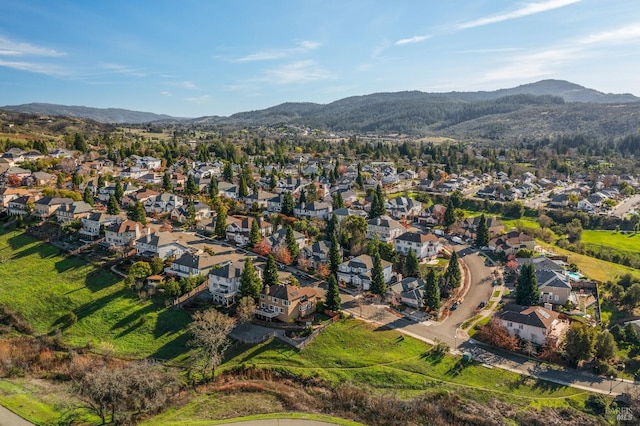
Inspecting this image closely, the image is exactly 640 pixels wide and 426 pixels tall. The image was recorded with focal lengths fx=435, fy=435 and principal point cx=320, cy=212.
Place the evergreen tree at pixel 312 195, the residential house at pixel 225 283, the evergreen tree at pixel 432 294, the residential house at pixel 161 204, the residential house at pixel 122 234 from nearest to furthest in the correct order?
1. the evergreen tree at pixel 432 294
2. the residential house at pixel 225 283
3. the residential house at pixel 122 234
4. the residential house at pixel 161 204
5. the evergreen tree at pixel 312 195

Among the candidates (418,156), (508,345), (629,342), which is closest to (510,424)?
(508,345)

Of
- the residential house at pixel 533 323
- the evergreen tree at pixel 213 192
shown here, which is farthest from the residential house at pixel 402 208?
the residential house at pixel 533 323

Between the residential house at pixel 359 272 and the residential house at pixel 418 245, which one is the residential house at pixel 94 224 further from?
the residential house at pixel 418 245

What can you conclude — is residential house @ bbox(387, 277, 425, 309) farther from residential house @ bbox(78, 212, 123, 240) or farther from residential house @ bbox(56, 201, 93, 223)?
residential house @ bbox(56, 201, 93, 223)

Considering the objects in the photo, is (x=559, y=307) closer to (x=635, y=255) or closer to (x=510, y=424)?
(x=510, y=424)

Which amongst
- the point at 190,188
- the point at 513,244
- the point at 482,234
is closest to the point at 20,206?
the point at 190,188

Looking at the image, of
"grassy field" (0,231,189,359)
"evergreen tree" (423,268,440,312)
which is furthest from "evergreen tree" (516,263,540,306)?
"grassy field" (0,231,189,359)
